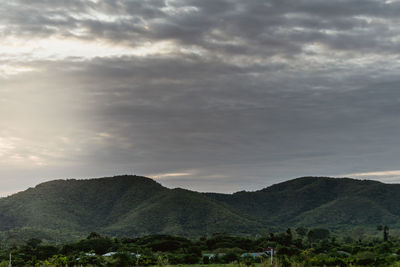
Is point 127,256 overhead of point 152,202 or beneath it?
beneath

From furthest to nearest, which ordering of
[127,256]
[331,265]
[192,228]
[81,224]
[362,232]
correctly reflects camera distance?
[81,224], [192,228], [362,232], [127,256], [331,265]

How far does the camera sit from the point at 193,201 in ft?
614

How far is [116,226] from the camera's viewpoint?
569 ft

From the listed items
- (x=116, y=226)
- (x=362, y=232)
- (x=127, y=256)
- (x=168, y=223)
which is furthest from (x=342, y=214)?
(x=127, y=256)

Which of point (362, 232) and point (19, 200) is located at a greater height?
point (19, 200)

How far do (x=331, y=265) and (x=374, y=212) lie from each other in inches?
6652

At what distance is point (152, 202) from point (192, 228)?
34.2 metres

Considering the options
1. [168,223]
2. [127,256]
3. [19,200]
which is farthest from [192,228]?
[127,256]

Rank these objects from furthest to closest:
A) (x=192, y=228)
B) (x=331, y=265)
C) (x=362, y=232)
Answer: (x=192, y=228), (x=362, y=232), (x=331, y=265)

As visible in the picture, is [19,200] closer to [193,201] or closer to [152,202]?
[152,202]

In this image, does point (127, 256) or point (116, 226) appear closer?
point (127, 256)

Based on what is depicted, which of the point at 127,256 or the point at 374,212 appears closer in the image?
the point at 127,256

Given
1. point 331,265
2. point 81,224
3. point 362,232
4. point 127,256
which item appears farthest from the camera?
point 81,224

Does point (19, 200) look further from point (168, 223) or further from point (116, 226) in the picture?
point (168, 223)
